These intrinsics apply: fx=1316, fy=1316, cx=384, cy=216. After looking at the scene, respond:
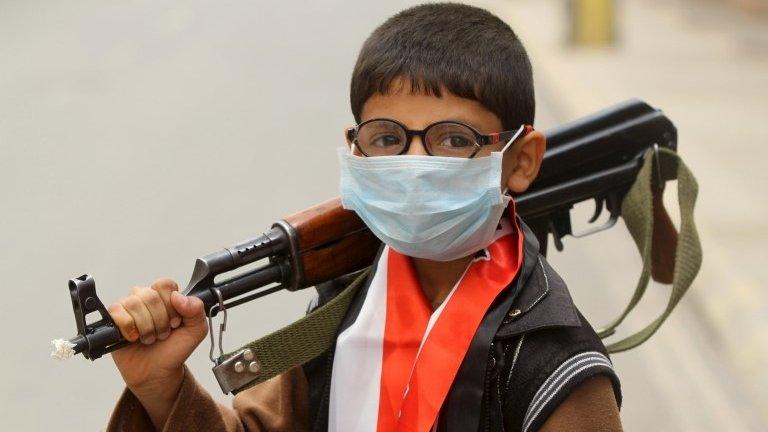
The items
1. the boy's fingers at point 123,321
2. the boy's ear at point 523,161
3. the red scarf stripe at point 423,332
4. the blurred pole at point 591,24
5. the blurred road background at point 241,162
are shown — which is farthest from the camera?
the blurred pole at point 591,24

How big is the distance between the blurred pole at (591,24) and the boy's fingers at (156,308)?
34.6ft

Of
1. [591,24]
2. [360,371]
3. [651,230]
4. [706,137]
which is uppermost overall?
[360,371]

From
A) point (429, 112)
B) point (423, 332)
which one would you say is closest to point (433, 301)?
point (423, 332)

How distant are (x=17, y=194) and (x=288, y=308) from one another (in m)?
2.14

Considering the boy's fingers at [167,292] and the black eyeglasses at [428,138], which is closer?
the boy's fingers at [167,292]

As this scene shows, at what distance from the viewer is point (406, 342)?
2158mm

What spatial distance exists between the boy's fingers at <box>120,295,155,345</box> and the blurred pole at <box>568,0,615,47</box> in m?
10.6

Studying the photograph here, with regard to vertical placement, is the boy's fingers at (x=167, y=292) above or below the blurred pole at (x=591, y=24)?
above

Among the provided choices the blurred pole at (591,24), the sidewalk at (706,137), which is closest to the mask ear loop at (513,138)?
the sidewalk at (706,137)

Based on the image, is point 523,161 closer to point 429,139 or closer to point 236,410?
point 429,139

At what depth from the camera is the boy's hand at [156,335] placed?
194cm

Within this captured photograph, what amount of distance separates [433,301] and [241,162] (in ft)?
16.9

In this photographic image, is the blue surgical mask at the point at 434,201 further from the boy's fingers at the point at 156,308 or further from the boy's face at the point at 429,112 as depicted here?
the boy's fingers at the point at 156,308

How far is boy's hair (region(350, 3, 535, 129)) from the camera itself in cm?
212
